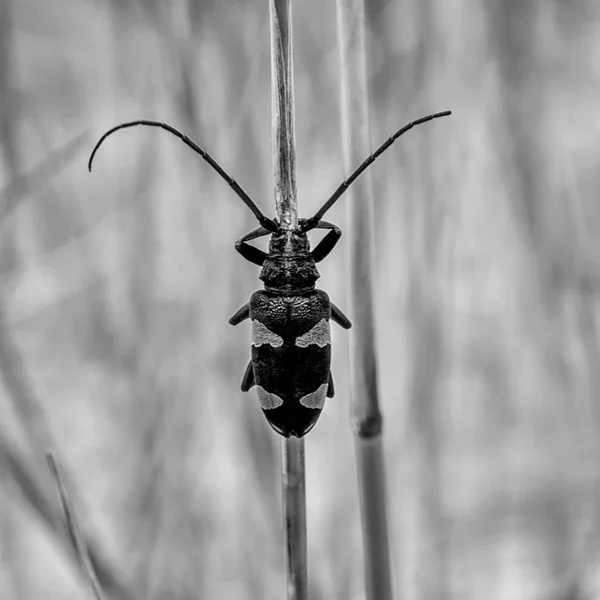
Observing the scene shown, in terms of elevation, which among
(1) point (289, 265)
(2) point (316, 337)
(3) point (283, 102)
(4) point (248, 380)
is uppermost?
(3) point (283, 102)

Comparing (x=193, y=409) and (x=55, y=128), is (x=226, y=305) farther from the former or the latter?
(x=55, y=128)

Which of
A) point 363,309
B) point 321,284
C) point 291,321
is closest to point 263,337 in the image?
point 291,321

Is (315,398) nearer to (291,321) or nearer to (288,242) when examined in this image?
(291,321)

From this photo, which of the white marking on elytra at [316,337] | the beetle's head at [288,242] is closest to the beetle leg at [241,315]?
the beetle's head at [288,242]

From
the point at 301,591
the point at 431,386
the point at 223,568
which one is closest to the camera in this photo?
the point at 301,591

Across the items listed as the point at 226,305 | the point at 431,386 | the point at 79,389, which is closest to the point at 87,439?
the point at 79,389

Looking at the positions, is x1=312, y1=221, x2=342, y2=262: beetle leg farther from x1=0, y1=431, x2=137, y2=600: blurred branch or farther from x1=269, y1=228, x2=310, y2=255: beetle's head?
x1=0, y1=431, x2=137, y2=600: blurred branch

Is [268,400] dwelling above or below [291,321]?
below

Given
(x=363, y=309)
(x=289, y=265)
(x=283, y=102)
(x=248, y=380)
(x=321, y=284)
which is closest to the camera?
(x=283, y=102)
